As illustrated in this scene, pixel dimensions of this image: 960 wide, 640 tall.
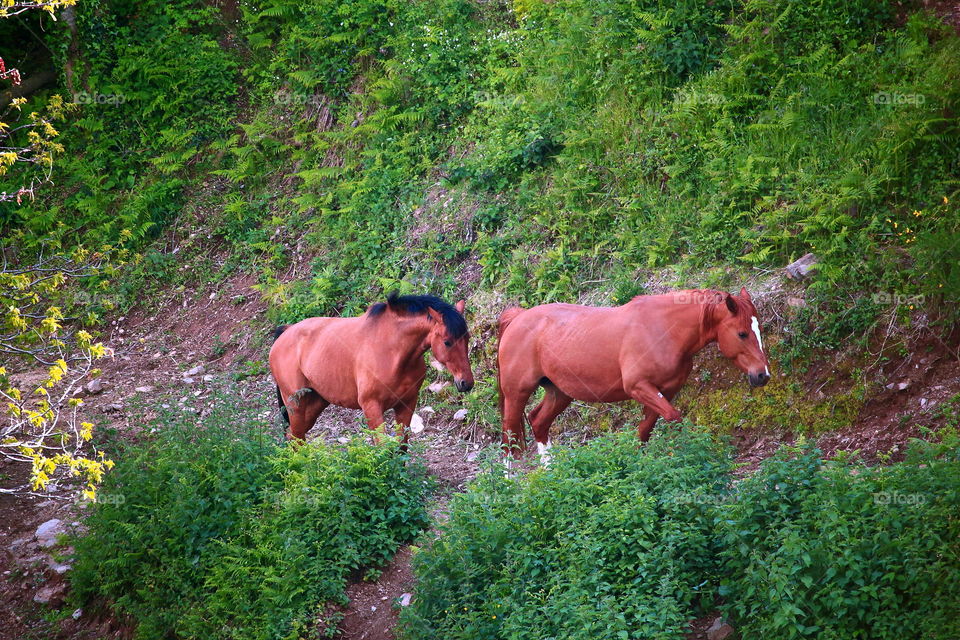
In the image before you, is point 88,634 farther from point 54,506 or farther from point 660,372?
point 660,372

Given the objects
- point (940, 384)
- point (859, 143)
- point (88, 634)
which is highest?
point (859, 143)

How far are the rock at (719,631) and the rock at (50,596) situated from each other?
690cm

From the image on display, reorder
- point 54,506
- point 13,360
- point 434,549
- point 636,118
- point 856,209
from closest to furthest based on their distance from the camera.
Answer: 1. point 434,549
2. point 856,209
3. point 54,506
4. point 636,118
5. point 13,360

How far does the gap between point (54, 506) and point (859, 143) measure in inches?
431

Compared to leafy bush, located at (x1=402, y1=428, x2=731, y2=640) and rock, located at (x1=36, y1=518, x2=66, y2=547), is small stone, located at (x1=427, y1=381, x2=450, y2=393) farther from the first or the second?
rock, located at (x1=36, y1=518, x2=66, y2=547)

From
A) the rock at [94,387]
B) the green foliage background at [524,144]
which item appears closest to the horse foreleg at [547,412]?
the green foliage background at [524,144]

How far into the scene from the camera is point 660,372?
8961mm

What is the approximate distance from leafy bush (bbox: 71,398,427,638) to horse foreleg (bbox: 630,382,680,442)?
2.40 m

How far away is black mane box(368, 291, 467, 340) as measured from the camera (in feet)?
31.4

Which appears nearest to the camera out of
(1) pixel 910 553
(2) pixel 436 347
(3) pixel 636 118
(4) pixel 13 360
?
(1) pixel 910 553

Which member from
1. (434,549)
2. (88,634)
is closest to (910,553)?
(434,549)

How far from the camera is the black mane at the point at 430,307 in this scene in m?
9.59

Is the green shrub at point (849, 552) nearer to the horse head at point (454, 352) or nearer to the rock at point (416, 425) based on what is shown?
the horse head at point (454, 352)

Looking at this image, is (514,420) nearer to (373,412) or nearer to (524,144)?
(373,412)
